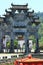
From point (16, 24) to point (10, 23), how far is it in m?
1.40

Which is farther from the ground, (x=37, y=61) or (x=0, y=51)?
(x=37, y=61)

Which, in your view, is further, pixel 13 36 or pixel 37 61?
pixel 13 36

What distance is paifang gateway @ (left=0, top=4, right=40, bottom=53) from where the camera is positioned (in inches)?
2430

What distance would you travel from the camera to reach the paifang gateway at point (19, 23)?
202 ft

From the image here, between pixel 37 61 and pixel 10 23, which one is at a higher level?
pixel 37 61

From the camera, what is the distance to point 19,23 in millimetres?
61375

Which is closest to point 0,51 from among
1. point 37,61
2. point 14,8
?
point 14,8

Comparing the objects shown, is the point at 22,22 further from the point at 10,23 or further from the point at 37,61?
the point at 37,61

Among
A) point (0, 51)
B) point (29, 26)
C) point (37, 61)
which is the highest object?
point (37, 61)

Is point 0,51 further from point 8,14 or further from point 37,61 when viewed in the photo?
point 37,61

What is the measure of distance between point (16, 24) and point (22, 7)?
3239 mm

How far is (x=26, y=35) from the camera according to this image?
62500 mm

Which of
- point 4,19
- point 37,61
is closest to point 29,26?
point 4,19

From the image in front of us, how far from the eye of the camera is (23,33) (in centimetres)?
6244
